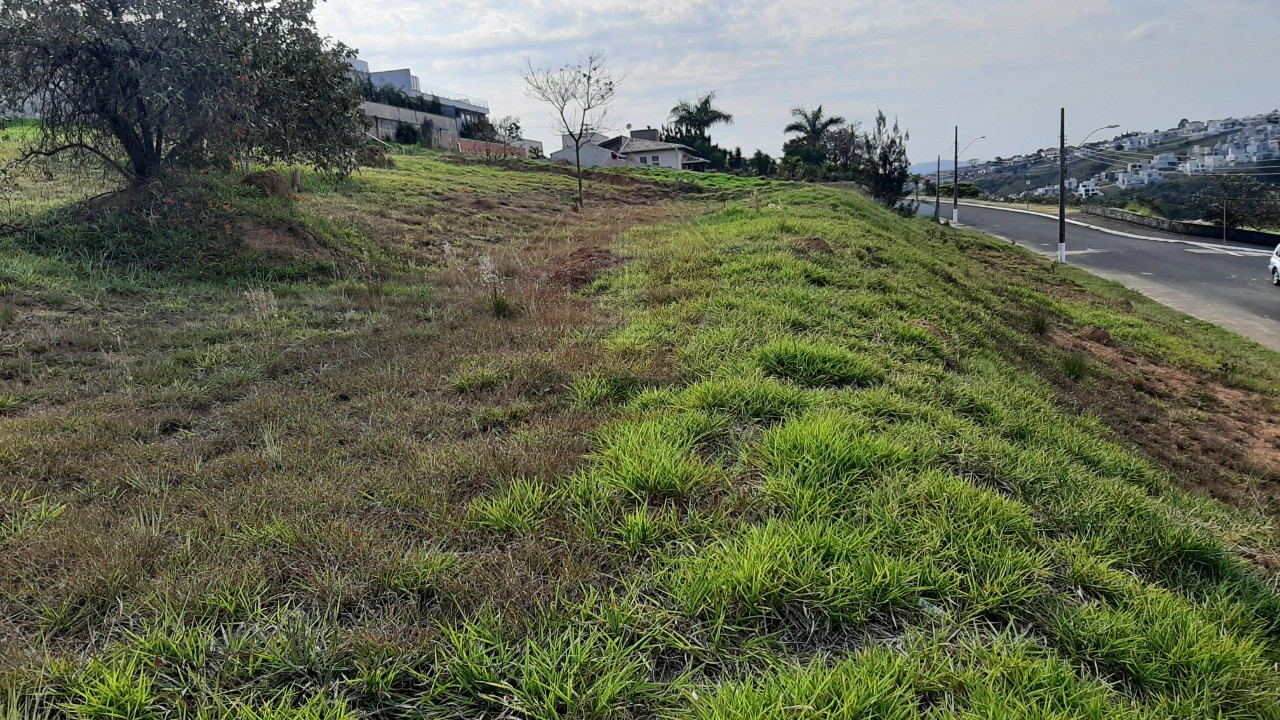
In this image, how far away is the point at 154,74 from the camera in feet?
29.4

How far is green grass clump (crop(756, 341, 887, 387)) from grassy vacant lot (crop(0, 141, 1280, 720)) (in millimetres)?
22

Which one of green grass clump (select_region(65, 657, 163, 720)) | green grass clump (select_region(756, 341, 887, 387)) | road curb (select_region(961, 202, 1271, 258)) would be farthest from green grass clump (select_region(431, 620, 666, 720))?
road curb (select_region(961, 202, 1271, 258))

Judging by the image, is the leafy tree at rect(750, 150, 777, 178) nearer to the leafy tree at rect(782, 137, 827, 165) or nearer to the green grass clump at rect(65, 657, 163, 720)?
the leafy tree at rect(782, 137, 827, 165)

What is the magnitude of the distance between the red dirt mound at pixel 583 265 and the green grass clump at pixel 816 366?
4.24 metres

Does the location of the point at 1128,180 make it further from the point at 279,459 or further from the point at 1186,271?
the point at 279,459

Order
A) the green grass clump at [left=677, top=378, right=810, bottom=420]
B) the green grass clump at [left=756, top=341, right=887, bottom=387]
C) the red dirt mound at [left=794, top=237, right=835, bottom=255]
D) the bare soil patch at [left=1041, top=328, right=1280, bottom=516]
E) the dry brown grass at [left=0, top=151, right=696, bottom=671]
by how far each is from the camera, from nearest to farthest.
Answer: the dry brown grass at [left=0, top=151, right=696, bottom=671], the green grass clump at [left=677, top=378, right=810, bottom=420], the green grass clump at [left=756, top=341, right=887, bottom=387], the bare soil patch at [left=1041, top=328, right=1280, bottom=516], the red dirt mound at [left=794, top=237, right=835, bottom=255]

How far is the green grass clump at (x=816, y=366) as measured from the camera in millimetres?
4391

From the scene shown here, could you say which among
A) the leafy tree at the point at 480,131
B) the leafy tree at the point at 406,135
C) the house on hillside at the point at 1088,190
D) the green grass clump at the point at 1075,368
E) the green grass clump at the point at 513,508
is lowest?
the green grass clump at the point at 1075,368

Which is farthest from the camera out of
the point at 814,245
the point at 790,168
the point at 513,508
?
the point at 790,168

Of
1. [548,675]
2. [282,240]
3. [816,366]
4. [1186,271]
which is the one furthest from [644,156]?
[548,675]

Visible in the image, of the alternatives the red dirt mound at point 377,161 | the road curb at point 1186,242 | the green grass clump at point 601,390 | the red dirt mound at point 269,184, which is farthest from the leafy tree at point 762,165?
the green grass clump at point 601,390

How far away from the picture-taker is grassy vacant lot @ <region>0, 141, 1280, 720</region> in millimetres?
1883

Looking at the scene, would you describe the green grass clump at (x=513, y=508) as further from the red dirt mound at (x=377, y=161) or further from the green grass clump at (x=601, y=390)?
the red dirt mound at (x=377, y=161)

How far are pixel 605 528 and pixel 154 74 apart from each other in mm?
10458
